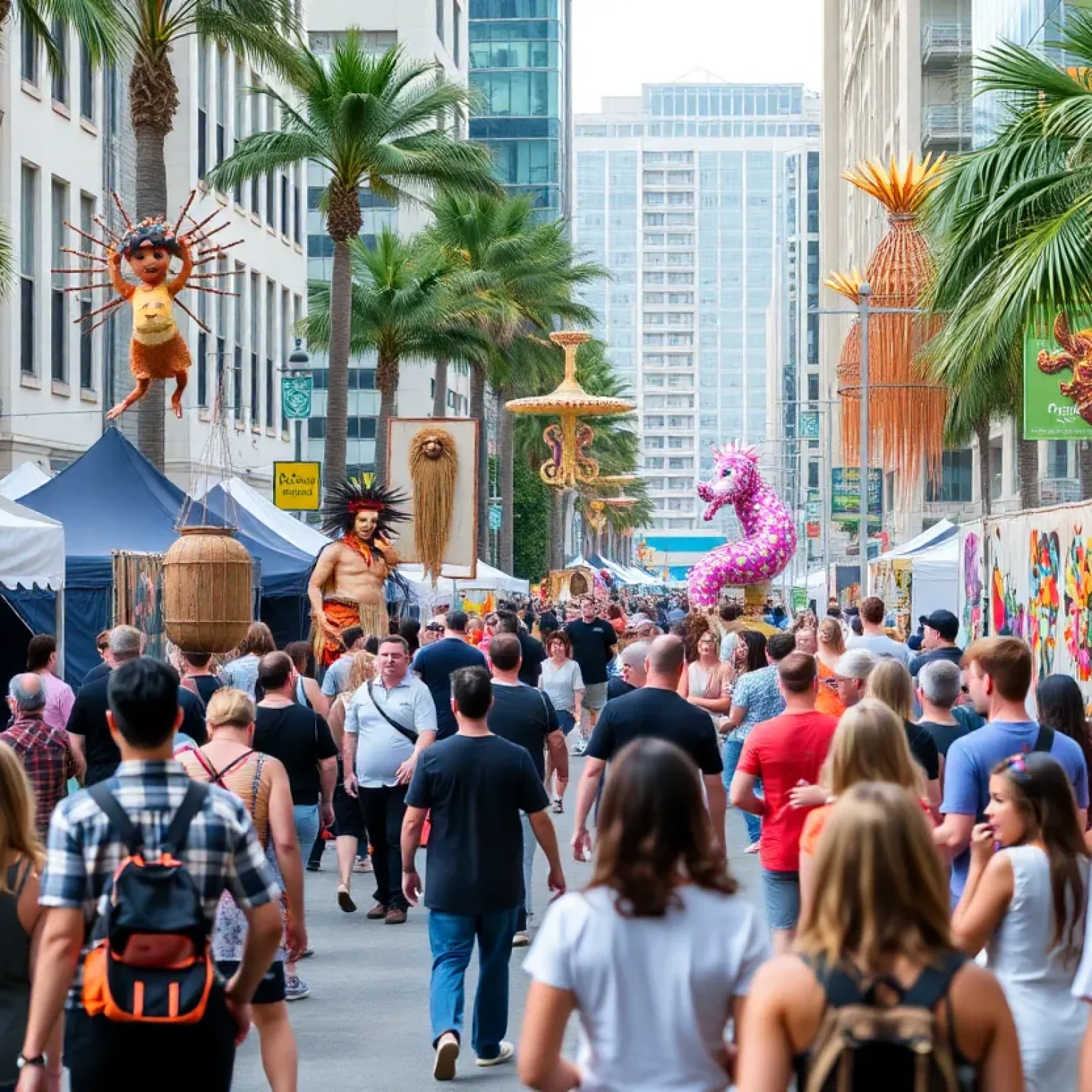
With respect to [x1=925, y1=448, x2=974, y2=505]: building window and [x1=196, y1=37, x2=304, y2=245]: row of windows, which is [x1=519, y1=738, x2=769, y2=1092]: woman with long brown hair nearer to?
[x1=196, y1=37, x2=304, y2=245]: row of windows

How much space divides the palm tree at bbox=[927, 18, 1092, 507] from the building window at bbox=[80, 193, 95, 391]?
23400 millimetres

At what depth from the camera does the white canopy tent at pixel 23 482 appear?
2248cm

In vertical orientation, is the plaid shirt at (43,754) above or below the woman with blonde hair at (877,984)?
below

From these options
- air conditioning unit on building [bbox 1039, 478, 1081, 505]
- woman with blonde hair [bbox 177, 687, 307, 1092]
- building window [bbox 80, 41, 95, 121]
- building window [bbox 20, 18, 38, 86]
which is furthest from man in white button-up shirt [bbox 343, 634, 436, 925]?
air conditioning unit on building [bbox 1039, 478, 1081, 505]

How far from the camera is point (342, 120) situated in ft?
110

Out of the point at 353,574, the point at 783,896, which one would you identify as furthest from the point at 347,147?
the point at 783,896

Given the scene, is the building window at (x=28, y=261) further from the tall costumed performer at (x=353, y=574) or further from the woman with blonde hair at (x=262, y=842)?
the woman with blonde hair at (x=262, y=842)

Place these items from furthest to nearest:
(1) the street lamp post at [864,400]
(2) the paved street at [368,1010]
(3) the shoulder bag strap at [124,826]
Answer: (1) the street lamp post at [864,400] < (2) the paved street at [368,1010] < (3) the shoulder bag strap at [124,826]

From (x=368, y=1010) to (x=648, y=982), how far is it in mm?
5846

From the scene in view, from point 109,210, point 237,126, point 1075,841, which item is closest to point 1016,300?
point 1075,841

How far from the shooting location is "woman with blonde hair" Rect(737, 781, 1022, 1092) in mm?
3438

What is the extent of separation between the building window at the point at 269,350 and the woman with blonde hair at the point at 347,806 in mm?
39267

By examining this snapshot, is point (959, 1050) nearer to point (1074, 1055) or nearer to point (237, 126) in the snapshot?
point (1074, 1055)

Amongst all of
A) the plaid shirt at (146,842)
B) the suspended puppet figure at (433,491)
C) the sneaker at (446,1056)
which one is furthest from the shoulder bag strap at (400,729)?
the suspended puppet figure at (433,491)
